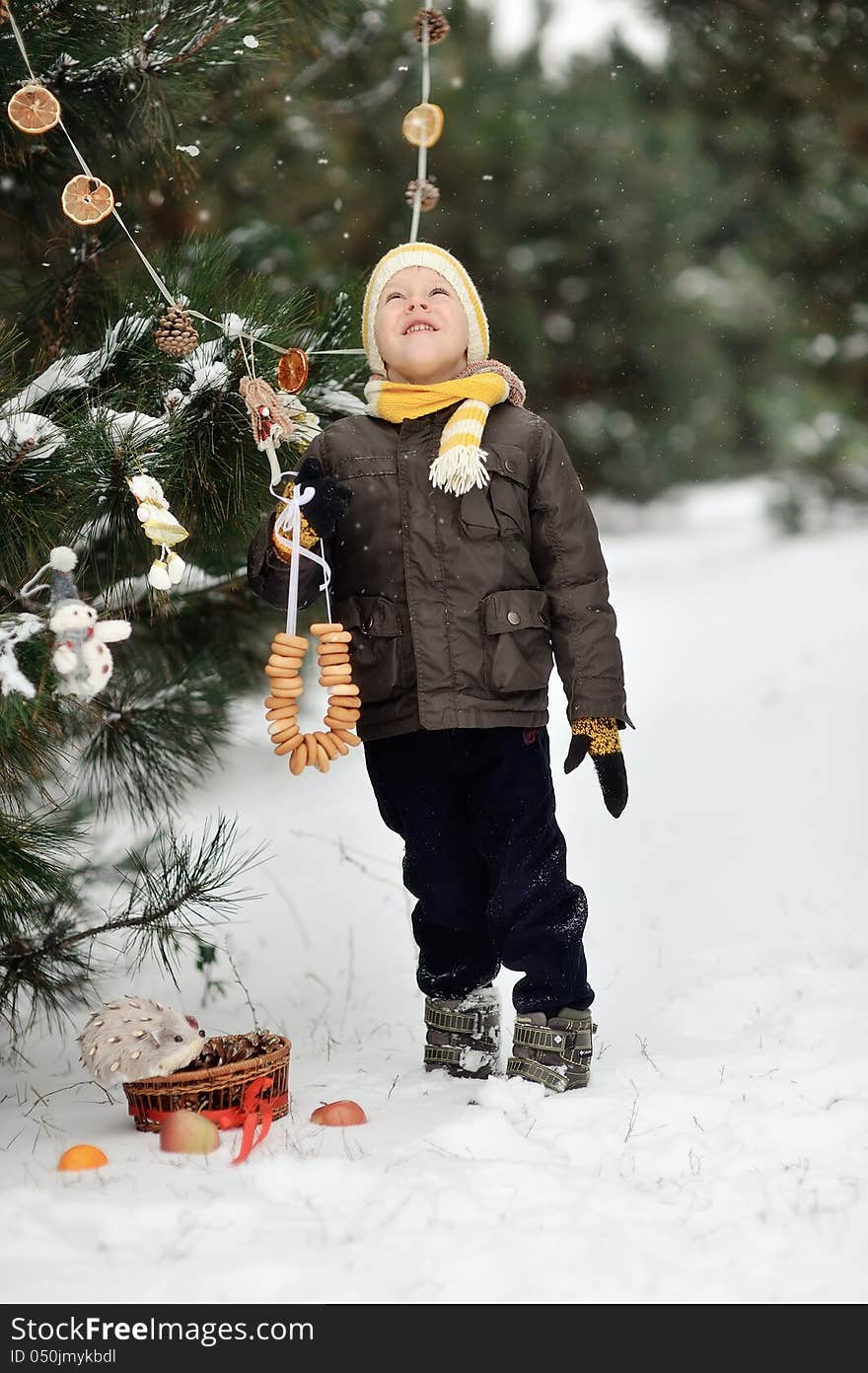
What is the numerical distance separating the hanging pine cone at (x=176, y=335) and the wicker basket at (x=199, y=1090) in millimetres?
1372

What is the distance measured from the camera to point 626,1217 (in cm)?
213

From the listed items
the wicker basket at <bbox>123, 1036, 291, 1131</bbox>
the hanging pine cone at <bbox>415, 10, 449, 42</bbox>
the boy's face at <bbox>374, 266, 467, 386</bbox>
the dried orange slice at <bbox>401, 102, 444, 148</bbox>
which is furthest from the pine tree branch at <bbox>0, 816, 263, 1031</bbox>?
the hanging pine cone at <bbox>415, 10, 449, 42</bbox>

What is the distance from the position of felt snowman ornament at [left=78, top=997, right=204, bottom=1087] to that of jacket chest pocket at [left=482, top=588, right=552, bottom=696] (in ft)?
3.07


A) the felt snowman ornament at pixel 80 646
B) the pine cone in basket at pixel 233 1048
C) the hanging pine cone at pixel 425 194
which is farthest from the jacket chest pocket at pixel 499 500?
the pine cone in basket at pixel 233 1048

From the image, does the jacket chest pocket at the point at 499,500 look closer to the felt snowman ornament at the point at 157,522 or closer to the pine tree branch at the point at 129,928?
the felt snowman ornament at the point at 157,522

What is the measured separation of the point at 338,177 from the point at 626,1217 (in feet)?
18.0

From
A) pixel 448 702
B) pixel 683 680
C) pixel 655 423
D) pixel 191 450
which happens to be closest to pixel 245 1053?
pixel 448 702

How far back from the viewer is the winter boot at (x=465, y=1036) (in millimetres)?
2979

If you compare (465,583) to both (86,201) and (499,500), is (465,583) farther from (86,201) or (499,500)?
(86,201)

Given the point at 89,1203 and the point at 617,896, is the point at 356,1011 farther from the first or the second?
the point at 89,1203

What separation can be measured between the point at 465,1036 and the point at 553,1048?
0.24 metres

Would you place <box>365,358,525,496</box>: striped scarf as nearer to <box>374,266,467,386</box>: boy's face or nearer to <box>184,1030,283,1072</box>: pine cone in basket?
<box>374,266,467,386</box>: boy's face

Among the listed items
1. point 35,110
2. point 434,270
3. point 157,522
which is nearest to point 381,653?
point 157,522

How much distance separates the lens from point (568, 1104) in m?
2.67
